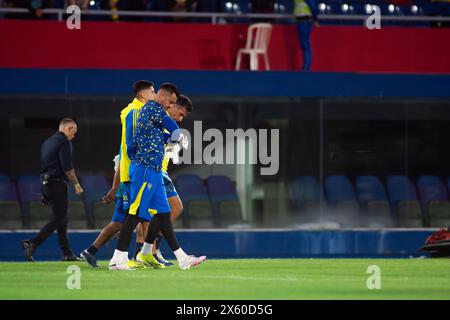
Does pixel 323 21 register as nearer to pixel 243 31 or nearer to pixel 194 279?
pixel 243 31

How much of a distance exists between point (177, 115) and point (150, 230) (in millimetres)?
1700

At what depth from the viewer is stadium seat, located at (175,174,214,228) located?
2245 cm

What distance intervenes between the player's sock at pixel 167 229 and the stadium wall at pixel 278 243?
760 cm

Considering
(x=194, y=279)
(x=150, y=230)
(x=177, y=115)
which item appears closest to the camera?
(x=194, y=279)

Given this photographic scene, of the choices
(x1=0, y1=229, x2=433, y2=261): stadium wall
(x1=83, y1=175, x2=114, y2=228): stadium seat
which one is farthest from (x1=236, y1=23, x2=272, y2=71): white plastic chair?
(x1=83, y1=175, x2=114, y2=228): stadium seat

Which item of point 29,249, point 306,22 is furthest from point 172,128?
point 306,22

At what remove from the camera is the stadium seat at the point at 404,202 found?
23.1 m

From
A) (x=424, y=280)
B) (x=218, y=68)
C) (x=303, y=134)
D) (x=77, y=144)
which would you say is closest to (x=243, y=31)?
(x=218, y=68)

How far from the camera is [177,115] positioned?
15.7 m

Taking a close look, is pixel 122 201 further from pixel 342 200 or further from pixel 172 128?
pixel 342 200

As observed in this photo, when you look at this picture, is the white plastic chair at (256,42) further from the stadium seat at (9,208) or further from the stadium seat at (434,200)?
the stadium seat at (9,208)

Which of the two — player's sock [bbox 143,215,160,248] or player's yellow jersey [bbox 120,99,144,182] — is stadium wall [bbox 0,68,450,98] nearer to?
player's yellow jersey [bbox 120,99,144,182]

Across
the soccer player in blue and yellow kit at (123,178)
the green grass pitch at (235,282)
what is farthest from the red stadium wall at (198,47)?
the soccer player in blue and yellow kit at (123,178)

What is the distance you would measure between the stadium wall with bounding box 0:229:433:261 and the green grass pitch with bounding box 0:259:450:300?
199 inches
